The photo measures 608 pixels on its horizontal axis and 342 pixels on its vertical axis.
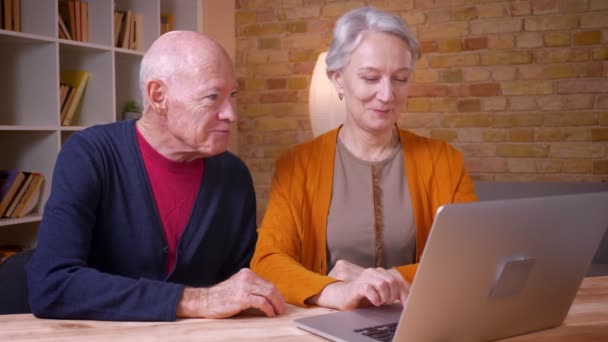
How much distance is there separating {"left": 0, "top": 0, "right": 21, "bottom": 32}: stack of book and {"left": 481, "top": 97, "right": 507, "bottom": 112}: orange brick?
2552 mm

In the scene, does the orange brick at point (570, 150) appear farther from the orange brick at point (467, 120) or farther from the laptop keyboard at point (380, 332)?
the laptop keyboard at point (380, 332)

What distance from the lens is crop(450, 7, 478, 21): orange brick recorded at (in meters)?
4.18

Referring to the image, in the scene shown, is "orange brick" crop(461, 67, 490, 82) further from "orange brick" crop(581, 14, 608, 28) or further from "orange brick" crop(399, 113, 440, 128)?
"orange brick" crop(581, 14, 608, 28)

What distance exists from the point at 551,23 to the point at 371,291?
309 centimetres

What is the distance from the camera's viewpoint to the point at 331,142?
81.4 inches

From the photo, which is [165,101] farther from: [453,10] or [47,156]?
[453,10]

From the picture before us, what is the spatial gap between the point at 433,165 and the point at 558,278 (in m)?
A: 0.81

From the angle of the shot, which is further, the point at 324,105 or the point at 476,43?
the point at 476,43

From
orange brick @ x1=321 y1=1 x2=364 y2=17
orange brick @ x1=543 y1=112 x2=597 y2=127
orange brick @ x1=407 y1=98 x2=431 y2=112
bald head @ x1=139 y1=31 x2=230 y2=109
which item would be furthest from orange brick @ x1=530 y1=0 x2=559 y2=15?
bald head @ x1=139 y1=31 x2=230 y2=109

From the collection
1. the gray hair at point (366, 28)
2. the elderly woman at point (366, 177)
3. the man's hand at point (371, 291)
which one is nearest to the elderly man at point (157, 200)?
the man's hand at point (371, 291)

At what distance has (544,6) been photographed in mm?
4016

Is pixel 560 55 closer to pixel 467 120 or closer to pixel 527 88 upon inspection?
pixel 527 88

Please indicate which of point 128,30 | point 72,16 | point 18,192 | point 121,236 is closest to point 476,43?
point 128,30

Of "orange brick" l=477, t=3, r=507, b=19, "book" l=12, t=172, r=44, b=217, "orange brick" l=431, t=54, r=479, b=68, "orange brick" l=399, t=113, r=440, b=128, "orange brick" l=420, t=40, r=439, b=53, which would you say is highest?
"orange brick" l=477, t=3, r=507, b=19
